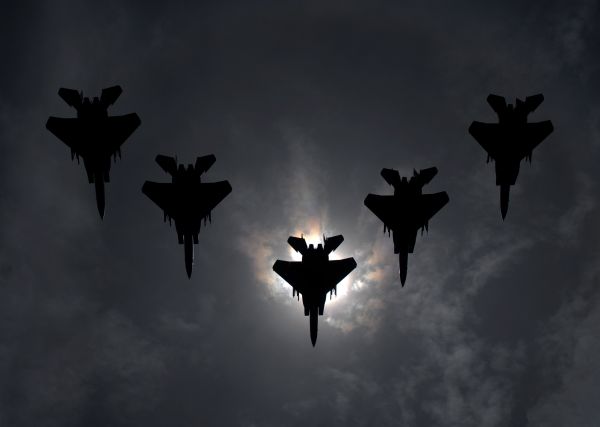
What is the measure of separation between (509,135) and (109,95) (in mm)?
32819

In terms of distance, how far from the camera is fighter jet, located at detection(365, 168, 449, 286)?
51.9m

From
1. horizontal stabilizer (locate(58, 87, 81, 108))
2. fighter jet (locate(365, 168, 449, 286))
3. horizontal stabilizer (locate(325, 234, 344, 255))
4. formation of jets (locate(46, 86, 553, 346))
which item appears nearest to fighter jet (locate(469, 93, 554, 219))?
formation of jets (locate(46, 86, 553, 346))

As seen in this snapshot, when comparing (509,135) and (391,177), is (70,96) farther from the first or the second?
(509,135)

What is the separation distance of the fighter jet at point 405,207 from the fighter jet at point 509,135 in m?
5.33

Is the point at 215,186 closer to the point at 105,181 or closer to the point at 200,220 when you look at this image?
the point at 200,220

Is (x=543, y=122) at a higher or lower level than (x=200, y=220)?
higher

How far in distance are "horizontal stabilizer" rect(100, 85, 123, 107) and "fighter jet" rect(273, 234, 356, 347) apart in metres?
18.5

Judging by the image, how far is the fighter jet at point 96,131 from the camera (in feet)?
170

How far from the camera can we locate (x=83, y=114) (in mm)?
51781

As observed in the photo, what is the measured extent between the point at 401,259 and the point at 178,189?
65.6 ft

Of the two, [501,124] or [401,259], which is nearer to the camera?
[501,124]

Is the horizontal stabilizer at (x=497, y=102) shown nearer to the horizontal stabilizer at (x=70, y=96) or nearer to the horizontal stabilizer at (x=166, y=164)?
the horizontal stabilizer at (x=166, y=164)

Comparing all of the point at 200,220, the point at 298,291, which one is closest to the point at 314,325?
the point at 298,291

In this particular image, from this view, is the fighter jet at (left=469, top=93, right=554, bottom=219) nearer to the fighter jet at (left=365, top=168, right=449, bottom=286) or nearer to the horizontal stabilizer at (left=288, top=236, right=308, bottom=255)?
the fighter jet at (left=365, top=168, right=449, bottom=286)
